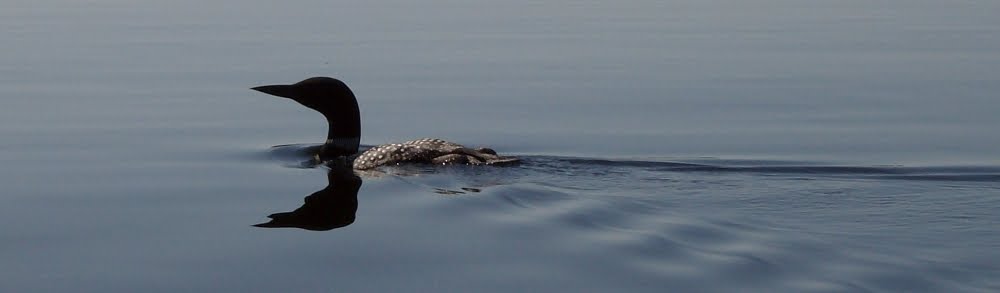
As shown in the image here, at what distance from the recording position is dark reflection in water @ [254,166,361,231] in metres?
7.95

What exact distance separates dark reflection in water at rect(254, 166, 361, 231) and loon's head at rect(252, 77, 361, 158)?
2.28 feet

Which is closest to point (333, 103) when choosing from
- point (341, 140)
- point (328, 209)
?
point (341, 140)

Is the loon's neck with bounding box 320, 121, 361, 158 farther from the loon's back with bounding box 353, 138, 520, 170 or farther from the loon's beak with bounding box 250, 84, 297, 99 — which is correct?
the loon's back with bounding box 353, 138, 520, 170

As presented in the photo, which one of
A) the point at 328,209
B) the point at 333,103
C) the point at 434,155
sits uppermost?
the point at 333,103

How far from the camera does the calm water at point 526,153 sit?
6820 mm

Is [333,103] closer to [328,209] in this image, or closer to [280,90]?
[280,90]

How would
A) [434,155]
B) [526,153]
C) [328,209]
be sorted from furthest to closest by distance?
[526,153] < [434,155] < [328,209]

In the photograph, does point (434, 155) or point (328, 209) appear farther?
point (434, 155)

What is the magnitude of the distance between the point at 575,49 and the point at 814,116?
181 inches

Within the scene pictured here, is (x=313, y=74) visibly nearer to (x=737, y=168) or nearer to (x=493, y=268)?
(x=737, y=168)

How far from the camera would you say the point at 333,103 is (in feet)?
34.9

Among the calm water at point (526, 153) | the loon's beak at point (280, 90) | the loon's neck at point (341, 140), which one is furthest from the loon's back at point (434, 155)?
the loon's beak at point (280, 90)

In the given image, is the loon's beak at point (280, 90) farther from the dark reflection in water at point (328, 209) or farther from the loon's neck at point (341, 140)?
the dark reflection in water at point (328, 209)

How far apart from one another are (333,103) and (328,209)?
2.23m
